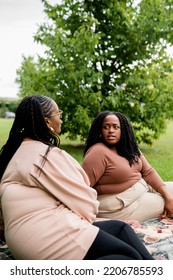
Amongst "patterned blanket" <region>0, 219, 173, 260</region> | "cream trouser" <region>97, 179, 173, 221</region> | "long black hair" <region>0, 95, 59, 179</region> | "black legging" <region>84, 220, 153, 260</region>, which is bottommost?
"patterned blanket" <region>0, 219, 173, 260</region>

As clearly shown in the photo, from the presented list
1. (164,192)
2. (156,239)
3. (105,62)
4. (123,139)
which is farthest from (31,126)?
(105,62)

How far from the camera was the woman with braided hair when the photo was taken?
2824 mm

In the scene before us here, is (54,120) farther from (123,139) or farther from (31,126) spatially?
(123,139)

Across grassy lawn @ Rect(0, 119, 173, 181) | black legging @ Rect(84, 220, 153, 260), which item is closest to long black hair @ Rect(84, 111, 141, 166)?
black legging @ Rect(84, 220, 153, 260)

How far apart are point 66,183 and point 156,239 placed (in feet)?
3.10

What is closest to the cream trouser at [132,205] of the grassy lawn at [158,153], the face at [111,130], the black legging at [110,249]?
the face at [111,130]

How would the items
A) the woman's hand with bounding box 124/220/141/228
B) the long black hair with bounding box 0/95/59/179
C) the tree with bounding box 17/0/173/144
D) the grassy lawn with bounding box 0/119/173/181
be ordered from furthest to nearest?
1. the tree with bounding box 17/0/173/144
2. the grassy lawn with bounding box 0/119/173/181
3. the woman's hand with bounding box 124/220/141/228
4. the long black hair with bounding box 0/95/59/179

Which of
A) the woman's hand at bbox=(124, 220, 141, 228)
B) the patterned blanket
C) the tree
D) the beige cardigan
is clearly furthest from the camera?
the tree

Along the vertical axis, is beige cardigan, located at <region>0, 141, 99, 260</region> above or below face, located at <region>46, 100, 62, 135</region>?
below

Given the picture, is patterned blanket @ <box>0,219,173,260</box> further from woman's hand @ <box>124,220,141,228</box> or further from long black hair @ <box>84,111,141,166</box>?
long black hair @ <box>84,111,141,166</box>

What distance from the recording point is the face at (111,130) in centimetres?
294
